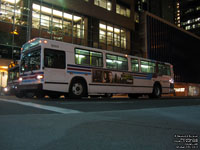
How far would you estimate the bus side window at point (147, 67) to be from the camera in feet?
56.2

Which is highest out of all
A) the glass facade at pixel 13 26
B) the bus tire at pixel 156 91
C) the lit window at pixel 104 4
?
the lit window at pixel 104 4

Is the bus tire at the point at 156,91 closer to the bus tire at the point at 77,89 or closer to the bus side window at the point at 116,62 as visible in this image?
the bus side window at the point at 116,62

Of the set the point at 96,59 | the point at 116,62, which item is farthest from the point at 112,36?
the point at 96,59

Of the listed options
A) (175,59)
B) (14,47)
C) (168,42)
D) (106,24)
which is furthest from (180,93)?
(14,47)

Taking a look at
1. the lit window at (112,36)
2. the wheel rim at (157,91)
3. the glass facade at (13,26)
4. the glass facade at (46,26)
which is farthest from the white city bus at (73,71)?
the lit window at (112,36)

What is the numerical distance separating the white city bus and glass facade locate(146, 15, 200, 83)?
1072 inches

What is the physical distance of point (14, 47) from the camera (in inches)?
855

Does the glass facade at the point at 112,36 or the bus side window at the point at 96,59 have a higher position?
the glass facade at the point at 112,36

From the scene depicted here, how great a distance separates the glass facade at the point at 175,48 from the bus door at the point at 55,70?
32.5 meters

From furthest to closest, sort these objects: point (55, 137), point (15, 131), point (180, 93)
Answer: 1. point (180, 93)
2. point (15, 131)
3. point (55, 137)

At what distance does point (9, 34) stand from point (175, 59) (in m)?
42.6

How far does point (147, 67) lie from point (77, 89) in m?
8.02

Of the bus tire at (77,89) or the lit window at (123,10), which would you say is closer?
the bus tire at (77,89)

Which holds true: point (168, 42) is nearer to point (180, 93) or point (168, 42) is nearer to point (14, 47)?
point (180, 93)
